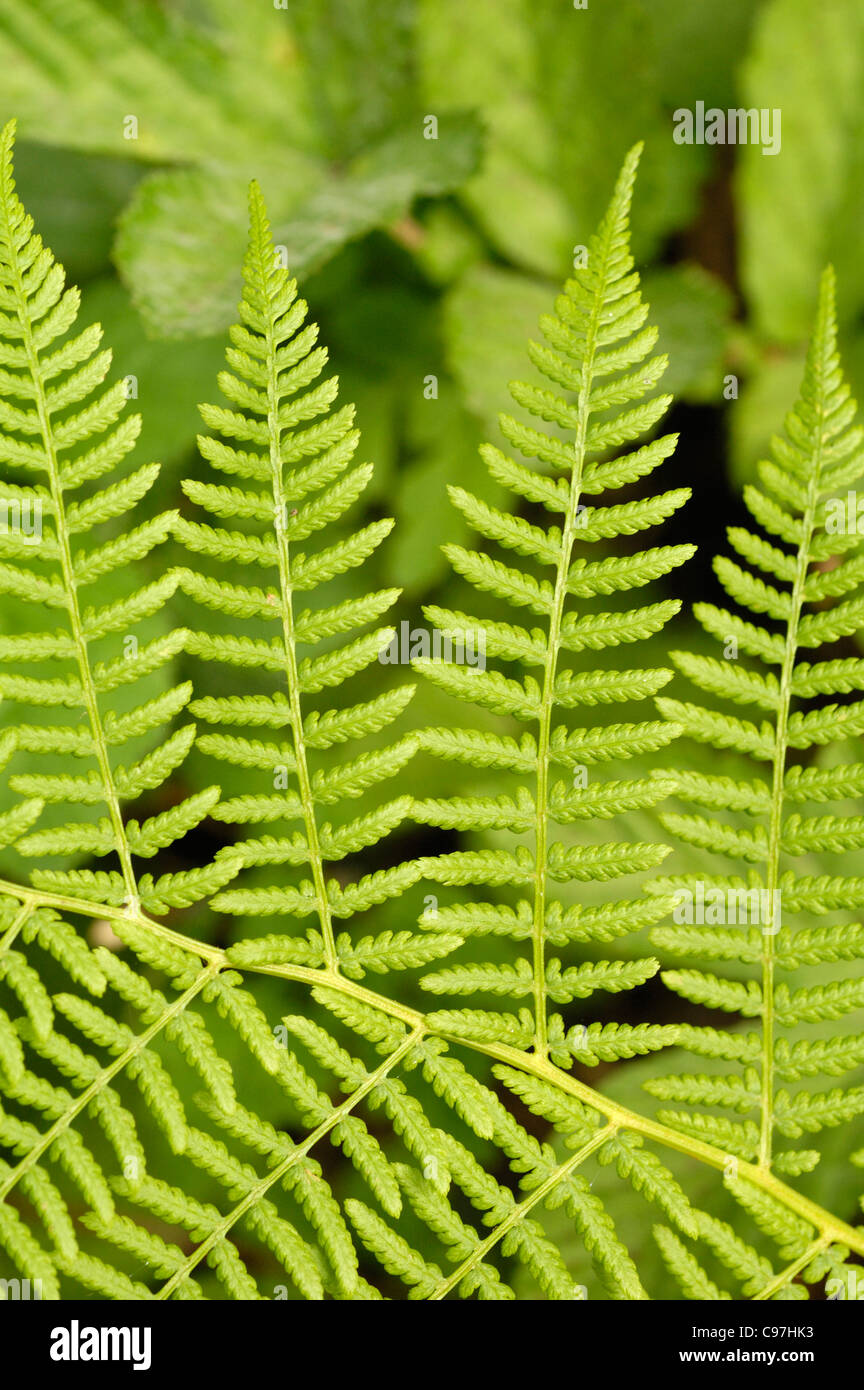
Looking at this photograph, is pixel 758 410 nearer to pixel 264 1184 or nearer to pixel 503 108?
pixel 503 108

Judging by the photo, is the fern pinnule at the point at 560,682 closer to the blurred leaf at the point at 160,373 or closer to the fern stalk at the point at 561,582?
the fern stalk at the point at 561,582

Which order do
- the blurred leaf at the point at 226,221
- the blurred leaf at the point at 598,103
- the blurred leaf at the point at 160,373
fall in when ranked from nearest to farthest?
the blurred leaf at the point at 226,221
the blurred leaf at the point at 598,103
the blurred leaf at the point at 160,373

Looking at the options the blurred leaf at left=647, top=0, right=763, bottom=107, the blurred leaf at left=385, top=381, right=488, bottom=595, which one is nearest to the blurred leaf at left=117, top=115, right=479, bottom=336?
the blurred leaf at left=385, top=381, right=488, bottom=595

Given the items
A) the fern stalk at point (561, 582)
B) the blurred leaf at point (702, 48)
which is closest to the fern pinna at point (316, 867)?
the fern stalk at point (561, 582)

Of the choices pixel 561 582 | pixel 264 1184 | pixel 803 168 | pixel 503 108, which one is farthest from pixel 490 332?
pixel 264 1184

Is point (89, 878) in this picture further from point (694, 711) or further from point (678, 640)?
point (678, 640)
